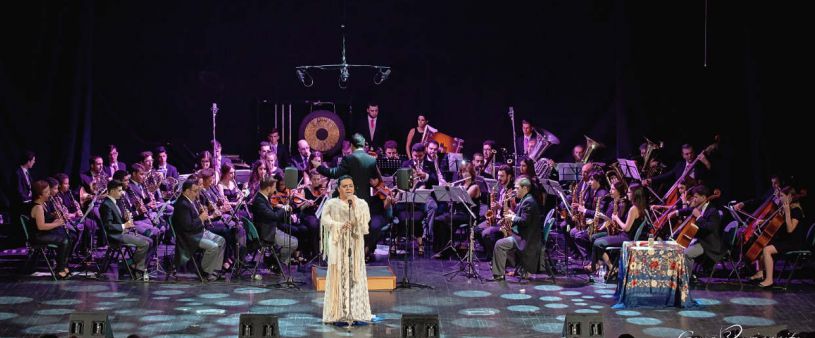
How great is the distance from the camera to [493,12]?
17.6 meters

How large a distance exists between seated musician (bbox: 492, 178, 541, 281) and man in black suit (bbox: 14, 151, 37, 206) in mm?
6277

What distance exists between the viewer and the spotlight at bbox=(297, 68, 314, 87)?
676 inches

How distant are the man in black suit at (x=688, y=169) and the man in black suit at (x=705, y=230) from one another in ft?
7.43

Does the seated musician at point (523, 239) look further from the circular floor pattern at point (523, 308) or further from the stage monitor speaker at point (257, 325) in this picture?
the stage monitor speaker at point (257, 325)

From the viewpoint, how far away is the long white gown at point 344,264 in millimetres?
9961

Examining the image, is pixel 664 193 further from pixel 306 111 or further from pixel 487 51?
pixel 306 111

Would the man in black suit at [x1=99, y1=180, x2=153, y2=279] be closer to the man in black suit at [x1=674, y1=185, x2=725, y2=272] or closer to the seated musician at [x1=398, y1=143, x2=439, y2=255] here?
the seated musician at [x1=398, y1=143, x2=439, y2=255]

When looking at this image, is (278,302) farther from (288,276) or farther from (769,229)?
(769,229)

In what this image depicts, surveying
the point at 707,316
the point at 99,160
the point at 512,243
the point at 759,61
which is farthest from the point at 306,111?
the point at 707,316

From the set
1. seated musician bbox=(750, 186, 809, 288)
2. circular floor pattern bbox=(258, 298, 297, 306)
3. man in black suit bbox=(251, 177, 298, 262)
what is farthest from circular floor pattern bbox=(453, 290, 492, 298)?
seated musician bbox=(750, 186, 809, 288)

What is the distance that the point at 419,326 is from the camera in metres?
8.25

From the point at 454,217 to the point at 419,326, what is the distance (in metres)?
6.53

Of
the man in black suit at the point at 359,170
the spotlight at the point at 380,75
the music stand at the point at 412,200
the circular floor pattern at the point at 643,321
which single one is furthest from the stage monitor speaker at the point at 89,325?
the spotlight at the point at 380,75

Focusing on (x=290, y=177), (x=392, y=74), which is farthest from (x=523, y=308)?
(x=392, y=74)
